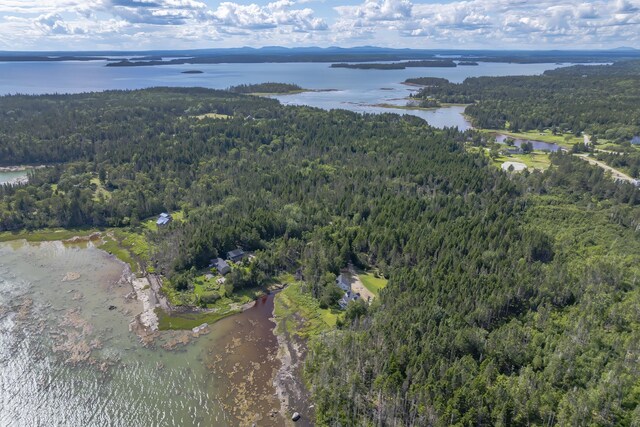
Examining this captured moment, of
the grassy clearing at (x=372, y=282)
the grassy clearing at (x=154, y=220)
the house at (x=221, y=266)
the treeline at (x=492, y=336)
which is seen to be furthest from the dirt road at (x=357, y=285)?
the grassy clearing at (x=154, y=220)

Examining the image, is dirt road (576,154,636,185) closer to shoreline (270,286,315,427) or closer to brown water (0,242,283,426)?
shoreline (270,286,315,427)

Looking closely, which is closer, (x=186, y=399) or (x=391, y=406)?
(x=391, y=406)

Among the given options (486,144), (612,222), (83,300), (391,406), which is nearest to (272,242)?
(83,300)

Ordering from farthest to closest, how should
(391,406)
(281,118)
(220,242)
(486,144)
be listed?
(281,118) < (486,144) < (220,242) < (391,406)

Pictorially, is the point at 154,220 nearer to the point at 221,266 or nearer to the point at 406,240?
the point at 221,266

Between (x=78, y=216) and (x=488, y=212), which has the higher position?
(x=488, y=212)

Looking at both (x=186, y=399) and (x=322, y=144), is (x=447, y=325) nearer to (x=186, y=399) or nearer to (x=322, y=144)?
(x=186, y=399)
